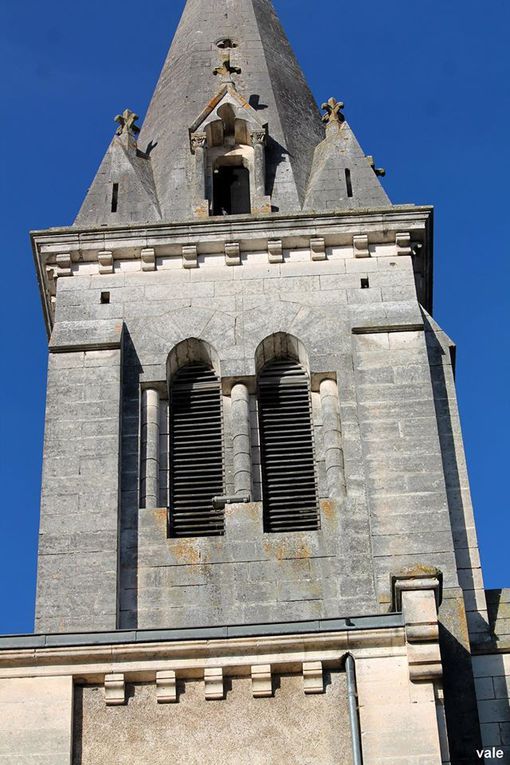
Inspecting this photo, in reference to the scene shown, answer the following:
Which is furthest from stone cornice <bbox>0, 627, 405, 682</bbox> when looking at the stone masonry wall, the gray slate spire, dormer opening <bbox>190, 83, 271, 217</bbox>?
dormer opening <bbox>190, 83, 271, 217</bbox>

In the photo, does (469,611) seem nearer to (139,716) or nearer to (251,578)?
(251,578)

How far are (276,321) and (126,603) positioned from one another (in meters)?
5.26

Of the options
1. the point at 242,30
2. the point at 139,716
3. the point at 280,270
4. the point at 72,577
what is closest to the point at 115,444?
the point at 72,577

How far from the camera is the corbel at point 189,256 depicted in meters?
27.3

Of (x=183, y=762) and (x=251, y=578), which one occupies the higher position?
(x=251, y=578)

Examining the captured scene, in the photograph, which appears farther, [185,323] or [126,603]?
[185,323]

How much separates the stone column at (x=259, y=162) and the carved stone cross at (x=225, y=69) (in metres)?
1.89

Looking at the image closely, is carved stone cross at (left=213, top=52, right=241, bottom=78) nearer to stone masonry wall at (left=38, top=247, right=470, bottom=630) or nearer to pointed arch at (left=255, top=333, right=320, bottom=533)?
stone masonry wall at (left=38, top=247, right=470, bottom=630)

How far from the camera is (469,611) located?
2289 centimetres

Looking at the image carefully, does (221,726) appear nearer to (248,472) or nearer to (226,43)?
(248,472)

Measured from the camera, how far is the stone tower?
18203mm

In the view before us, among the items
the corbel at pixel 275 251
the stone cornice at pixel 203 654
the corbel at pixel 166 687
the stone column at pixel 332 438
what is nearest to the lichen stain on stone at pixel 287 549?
the stone column at pixel 332 438

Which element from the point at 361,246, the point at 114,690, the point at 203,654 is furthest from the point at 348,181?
the point at 114,690

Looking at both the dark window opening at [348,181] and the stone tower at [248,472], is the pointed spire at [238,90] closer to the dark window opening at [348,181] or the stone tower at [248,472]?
the stone tower at [248,472]
